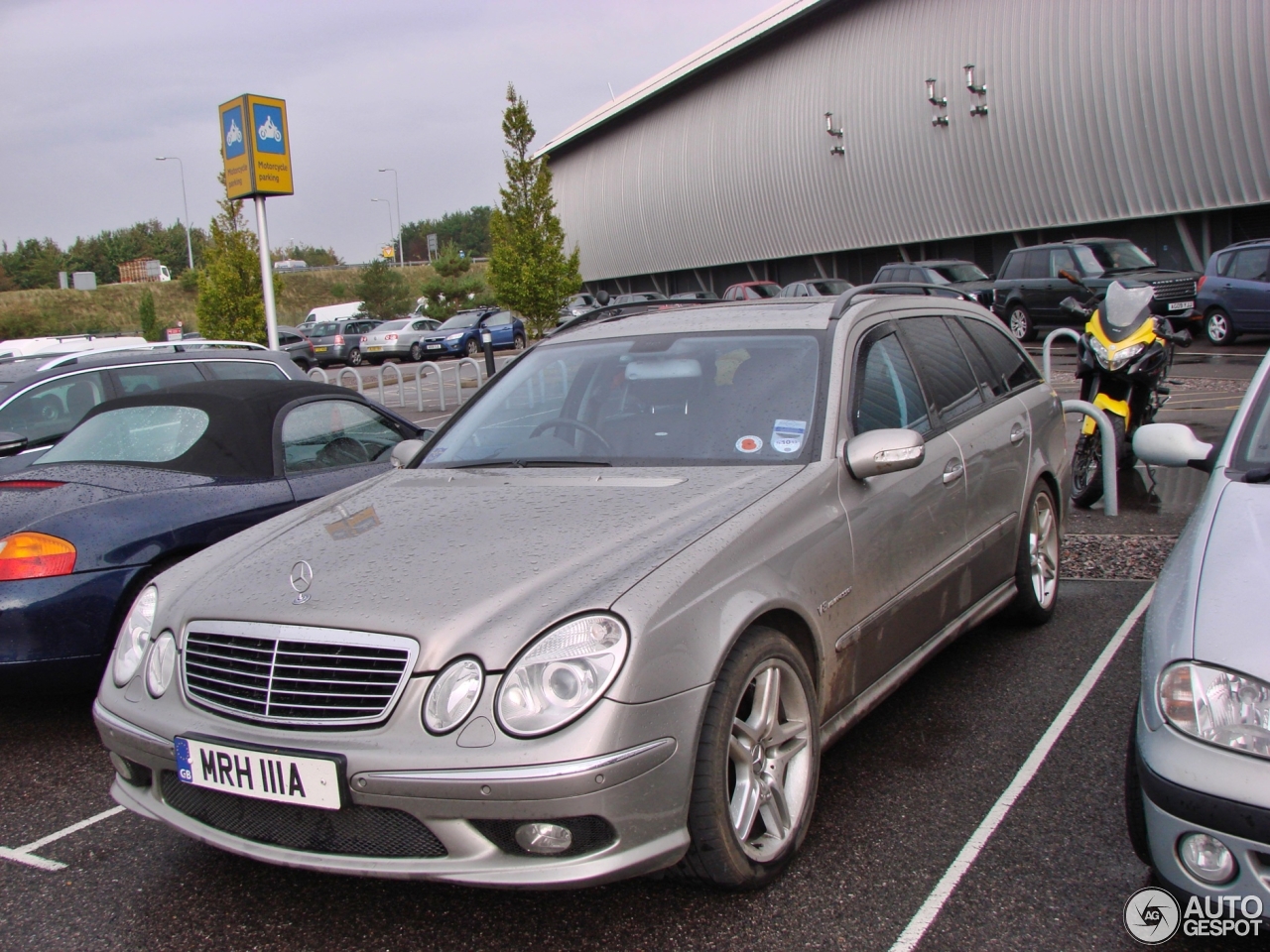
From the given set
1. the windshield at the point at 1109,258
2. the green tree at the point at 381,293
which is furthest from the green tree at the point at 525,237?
the green tree at the point at 381,293

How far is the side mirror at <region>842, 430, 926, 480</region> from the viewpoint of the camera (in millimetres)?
3473

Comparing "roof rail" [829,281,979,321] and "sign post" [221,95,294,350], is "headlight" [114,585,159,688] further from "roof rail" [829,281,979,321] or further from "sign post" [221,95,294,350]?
"sign post" [221,95,294,350]

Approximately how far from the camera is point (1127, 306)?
26.1 ft

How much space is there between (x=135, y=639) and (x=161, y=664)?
0.87ft

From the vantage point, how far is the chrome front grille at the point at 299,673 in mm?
2648

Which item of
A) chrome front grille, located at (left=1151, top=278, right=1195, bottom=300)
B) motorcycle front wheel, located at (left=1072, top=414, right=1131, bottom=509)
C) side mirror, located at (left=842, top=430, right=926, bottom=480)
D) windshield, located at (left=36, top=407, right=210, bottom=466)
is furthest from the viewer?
chrome front grille, located at (left=1151, top=278, right=1195, bottom=300)

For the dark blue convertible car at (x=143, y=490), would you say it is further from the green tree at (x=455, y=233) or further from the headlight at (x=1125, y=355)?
the green tree at (x=455, y=233)

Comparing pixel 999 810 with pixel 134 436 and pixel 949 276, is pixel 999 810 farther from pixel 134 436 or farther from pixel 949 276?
pixel 949 276

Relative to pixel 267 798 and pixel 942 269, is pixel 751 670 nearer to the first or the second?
pixel 267 798

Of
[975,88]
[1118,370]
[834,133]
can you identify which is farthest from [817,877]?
[834,133]

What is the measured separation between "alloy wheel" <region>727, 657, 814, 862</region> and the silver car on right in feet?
2.82

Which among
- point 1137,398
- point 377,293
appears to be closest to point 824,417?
point 1137,398

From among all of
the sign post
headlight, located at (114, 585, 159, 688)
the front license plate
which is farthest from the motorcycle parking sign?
the front license plate

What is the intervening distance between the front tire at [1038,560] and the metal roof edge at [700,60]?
33.5m
